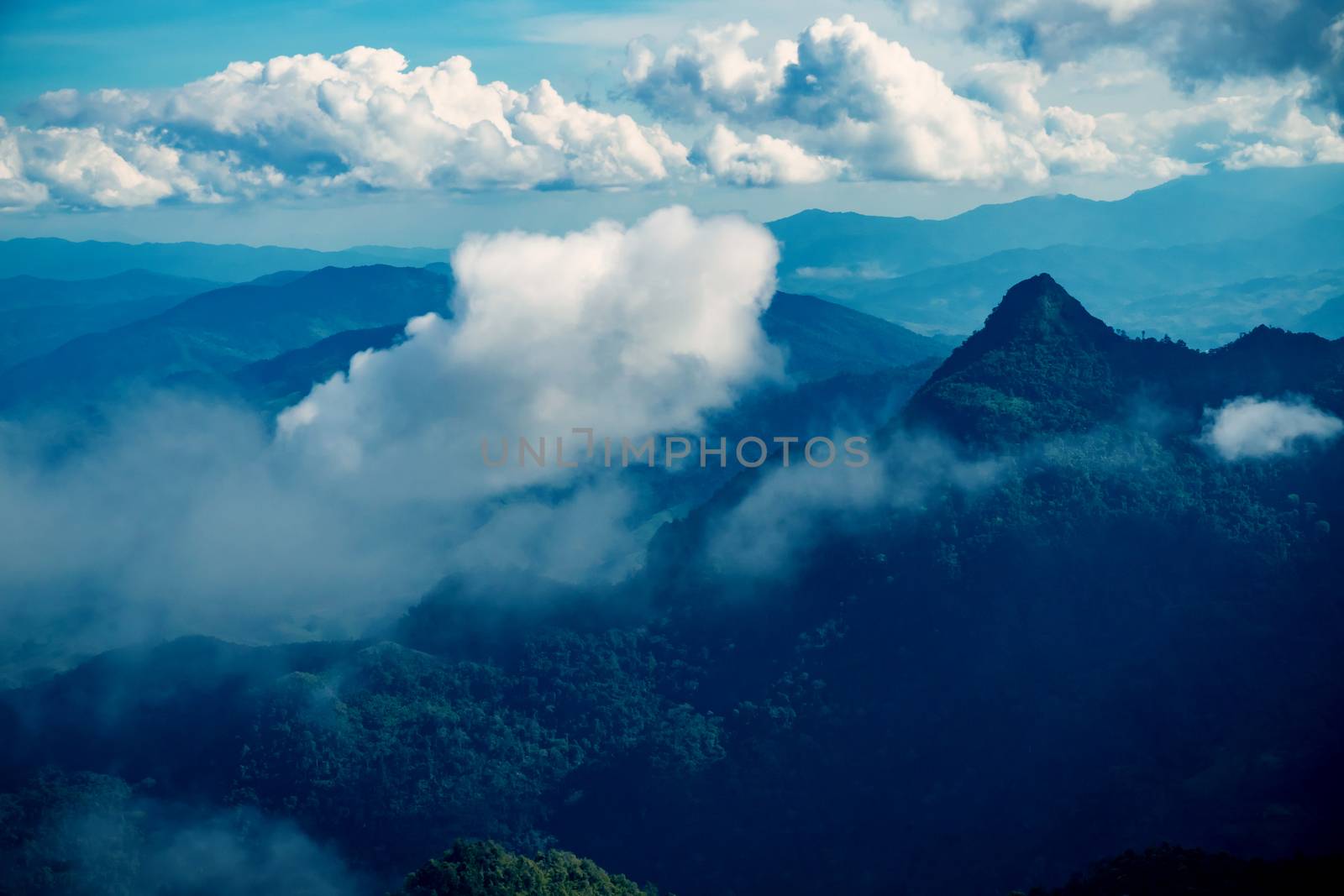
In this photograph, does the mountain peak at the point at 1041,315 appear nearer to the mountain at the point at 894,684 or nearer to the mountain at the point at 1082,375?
the mountain at the point at 1082,375

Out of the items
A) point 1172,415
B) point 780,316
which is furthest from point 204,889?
point 780,316

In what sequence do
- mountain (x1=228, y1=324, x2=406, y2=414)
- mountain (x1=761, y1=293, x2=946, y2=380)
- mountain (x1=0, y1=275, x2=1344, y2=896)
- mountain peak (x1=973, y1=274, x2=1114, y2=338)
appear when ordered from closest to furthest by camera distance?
mountain (x1=0, y1=275, x2=1344, y2=896) → mountain peak (x1=973, y1=274, x2=1114, y2=338) → mountain (x1=761, y1=293, x2=946, y2=380) → mountain (x1=228, y1=324, x2=406, y2=414)

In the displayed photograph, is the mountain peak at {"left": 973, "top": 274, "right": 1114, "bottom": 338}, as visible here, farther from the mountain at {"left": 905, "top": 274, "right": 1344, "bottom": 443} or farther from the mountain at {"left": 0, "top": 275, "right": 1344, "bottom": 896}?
the mountain at {"left": 0, "top": 275, "right": 1344, "bottom": 896}

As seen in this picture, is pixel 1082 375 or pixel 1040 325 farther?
pixel 1040 325

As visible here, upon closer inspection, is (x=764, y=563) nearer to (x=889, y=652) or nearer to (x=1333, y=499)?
(x=889, y=652)

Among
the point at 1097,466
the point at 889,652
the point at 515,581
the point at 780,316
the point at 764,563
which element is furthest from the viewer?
the point at 780,316

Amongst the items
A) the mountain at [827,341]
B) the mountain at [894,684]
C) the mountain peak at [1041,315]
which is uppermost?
the mountain peak at [1041,315]

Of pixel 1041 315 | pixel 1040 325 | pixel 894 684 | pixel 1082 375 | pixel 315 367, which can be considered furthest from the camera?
pixel 315 367

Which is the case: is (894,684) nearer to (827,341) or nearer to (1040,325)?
(1040,325)

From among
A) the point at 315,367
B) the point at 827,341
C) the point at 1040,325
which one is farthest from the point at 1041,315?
the point at 315,367

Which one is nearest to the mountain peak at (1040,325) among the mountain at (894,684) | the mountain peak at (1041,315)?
the mountain peak at (1041,315)

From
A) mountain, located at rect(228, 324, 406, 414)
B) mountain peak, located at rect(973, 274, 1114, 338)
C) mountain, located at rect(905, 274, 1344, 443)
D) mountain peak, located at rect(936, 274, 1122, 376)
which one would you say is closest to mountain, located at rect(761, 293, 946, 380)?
mountain, located at rect(228, 324, 406, 414)
